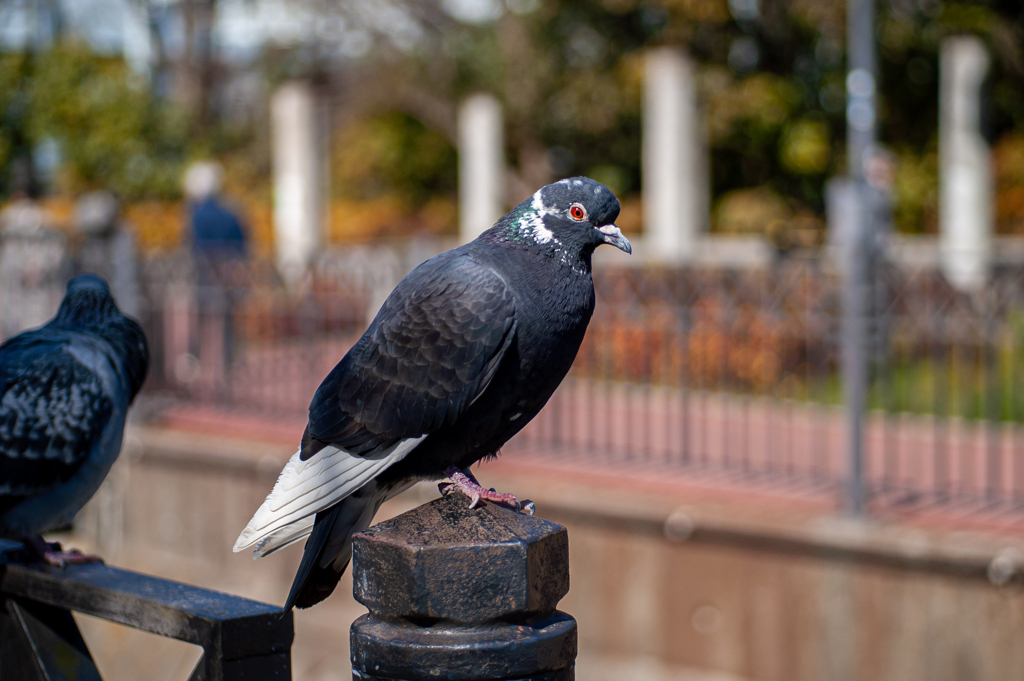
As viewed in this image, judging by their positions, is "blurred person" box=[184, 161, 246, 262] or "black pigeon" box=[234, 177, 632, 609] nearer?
"black pigeon" box=[234, 177, 632, 609]

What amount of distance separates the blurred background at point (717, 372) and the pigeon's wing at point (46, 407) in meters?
3.29

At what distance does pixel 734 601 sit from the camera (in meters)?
5.14

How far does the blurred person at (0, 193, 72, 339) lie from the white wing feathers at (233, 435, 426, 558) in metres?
6.62

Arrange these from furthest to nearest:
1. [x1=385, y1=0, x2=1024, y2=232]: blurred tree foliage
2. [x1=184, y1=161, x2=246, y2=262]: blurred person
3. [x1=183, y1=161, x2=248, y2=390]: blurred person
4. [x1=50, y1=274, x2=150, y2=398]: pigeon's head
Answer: [x1=385, y1=0, x2=1024, y2=232]: blurred tree foliage, [x1=184, y1=161, x2=246, y2=262]: blurred person, [x1=183, y1=161, x2=248, y2=390]: blurred person, [x1=50, y1=274, x2=150, y2=398]: pigeon's head

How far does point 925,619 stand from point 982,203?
9.06m

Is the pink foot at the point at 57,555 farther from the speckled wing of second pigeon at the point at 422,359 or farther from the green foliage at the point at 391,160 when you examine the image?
the green foliage at the point at 391,160

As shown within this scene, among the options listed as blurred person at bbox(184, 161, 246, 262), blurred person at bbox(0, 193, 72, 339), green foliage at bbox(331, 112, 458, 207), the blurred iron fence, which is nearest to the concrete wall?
the blurred iron fence

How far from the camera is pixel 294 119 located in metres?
15.7

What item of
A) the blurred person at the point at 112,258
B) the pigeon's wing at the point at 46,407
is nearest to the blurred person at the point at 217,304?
the blurred person at the point at 112,258

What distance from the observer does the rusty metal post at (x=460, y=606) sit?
1.55m

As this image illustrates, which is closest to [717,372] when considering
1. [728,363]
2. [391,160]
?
[728,363]

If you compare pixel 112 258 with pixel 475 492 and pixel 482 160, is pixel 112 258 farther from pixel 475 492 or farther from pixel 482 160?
pixel 482 160

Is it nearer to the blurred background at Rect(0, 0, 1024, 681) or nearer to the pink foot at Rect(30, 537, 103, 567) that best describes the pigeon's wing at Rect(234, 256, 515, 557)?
the pink foot at Rect(30, 537, 103, 567)

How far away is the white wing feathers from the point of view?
76.6 inches
